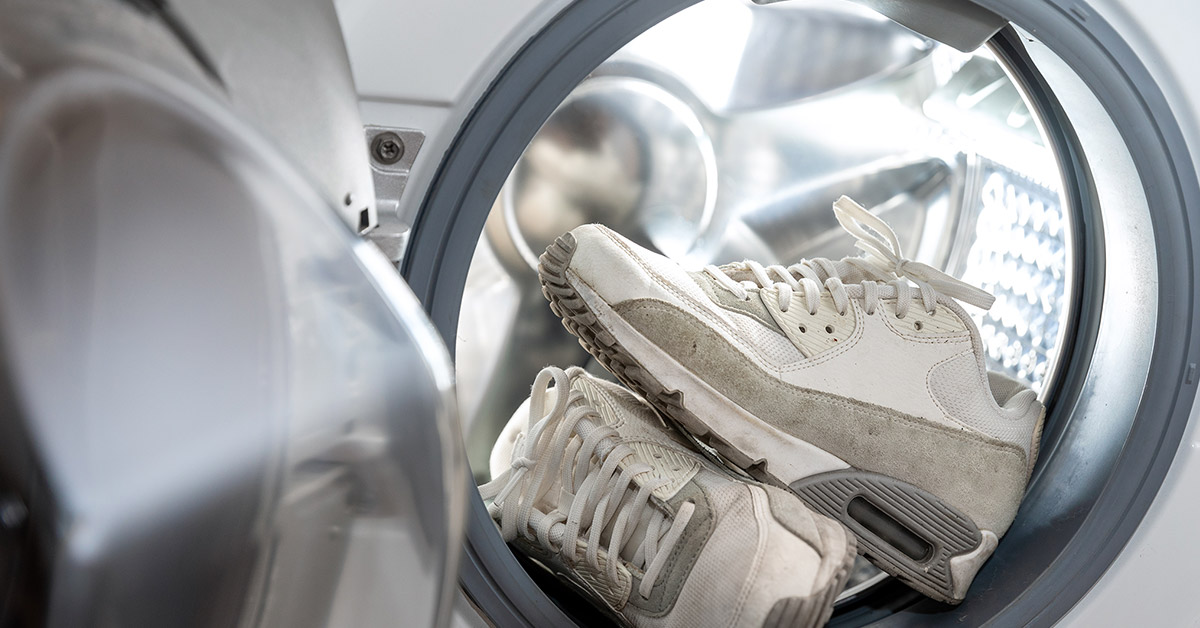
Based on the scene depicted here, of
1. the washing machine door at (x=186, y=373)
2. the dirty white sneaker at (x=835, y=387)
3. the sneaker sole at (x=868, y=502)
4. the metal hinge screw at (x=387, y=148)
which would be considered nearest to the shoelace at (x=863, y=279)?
the dirty white sneaker at (x=835, y=387)

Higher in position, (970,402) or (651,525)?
(970,402)

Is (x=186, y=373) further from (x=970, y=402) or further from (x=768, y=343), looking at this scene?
(x=970, y=402)

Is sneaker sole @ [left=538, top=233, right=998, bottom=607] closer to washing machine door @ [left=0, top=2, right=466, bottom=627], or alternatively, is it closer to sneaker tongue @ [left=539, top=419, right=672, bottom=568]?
sneaker tongue @ [left=539, top=419, right=672, bottom=568]

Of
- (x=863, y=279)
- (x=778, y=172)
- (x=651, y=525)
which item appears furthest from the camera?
(x=778, y=172)

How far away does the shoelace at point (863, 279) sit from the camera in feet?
2.31

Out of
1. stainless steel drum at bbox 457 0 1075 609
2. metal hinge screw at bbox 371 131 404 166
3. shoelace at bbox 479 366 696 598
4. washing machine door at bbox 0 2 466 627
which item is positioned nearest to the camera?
washing machine door at bbox 0 2 466 627

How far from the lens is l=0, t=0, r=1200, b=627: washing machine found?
0.91ft

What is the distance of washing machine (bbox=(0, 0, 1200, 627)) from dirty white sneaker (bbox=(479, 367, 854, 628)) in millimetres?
54

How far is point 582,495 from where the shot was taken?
2.12 ft

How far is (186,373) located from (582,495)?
0.39 metres

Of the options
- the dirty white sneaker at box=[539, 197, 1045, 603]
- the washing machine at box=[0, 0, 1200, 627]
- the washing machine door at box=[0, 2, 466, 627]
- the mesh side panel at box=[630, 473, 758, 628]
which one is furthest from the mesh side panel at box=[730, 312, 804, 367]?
the washing machine door at box=[0, 2, 466, 627]

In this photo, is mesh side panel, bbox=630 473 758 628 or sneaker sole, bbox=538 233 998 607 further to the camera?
sneaker sole, bbox=538 233 998 607

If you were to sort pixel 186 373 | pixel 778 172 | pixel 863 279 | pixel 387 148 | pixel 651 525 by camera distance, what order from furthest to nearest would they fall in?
pixel 778 172
pixel 863 279
pixel 651 525
pixel 387 148
pixel 186 373
